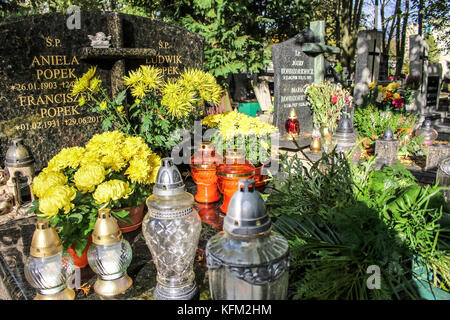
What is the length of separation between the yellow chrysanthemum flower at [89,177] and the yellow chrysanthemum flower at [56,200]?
0.32ft

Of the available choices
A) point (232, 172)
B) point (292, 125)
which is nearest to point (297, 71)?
point (292, 125)

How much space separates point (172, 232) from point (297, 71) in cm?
582

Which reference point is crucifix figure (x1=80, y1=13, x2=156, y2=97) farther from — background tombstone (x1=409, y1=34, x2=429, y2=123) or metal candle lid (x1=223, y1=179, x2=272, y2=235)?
background tombstone (x1=409, y1=34, x2=429, y2=123)

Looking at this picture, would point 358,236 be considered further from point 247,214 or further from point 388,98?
point 388,98

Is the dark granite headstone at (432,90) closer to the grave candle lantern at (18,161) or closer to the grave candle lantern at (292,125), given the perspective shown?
the grave candle lantern at (292,125)

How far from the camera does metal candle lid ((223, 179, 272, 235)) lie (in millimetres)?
1245

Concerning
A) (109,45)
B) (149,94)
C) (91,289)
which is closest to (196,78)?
(149,94)

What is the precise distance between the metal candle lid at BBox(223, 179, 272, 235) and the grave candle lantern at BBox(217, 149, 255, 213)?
4.34 feet

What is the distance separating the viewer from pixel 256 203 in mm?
1253

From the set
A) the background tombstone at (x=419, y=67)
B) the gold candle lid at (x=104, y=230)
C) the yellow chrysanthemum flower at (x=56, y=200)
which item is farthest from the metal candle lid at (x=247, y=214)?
the background tombstone at (x=419, y=67)

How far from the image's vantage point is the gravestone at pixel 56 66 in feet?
11.3

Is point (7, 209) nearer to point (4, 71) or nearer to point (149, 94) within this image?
point (4, 71)

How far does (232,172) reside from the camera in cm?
263

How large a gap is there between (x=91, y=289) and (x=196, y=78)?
178 cm
